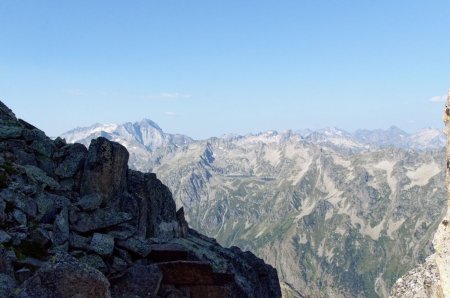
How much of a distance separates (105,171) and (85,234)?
30.4ft

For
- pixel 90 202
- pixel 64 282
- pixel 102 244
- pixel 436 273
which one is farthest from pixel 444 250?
pixel 90 202

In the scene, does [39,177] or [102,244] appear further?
[39,177]

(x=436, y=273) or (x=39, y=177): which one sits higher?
(x=39, y=177)

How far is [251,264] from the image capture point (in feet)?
149

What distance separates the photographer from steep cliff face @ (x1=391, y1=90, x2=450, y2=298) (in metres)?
17.0

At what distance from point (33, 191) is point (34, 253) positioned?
245 inches

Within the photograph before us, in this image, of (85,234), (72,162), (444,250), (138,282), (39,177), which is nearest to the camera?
(444,250)

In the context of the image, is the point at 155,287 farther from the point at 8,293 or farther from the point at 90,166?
the point at 90,166

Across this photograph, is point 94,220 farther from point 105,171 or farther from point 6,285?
point 6,285

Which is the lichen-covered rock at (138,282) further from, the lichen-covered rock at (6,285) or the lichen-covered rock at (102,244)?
the lichen-covered rock at (6,285)

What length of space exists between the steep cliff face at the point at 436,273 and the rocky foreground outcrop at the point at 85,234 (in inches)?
534

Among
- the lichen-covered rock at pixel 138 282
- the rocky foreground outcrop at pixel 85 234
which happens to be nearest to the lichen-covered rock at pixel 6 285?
the rocky foreground outcrop at pixel 85 234

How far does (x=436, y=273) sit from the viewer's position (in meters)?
19.2

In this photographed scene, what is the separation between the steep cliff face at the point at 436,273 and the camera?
1702 cm
